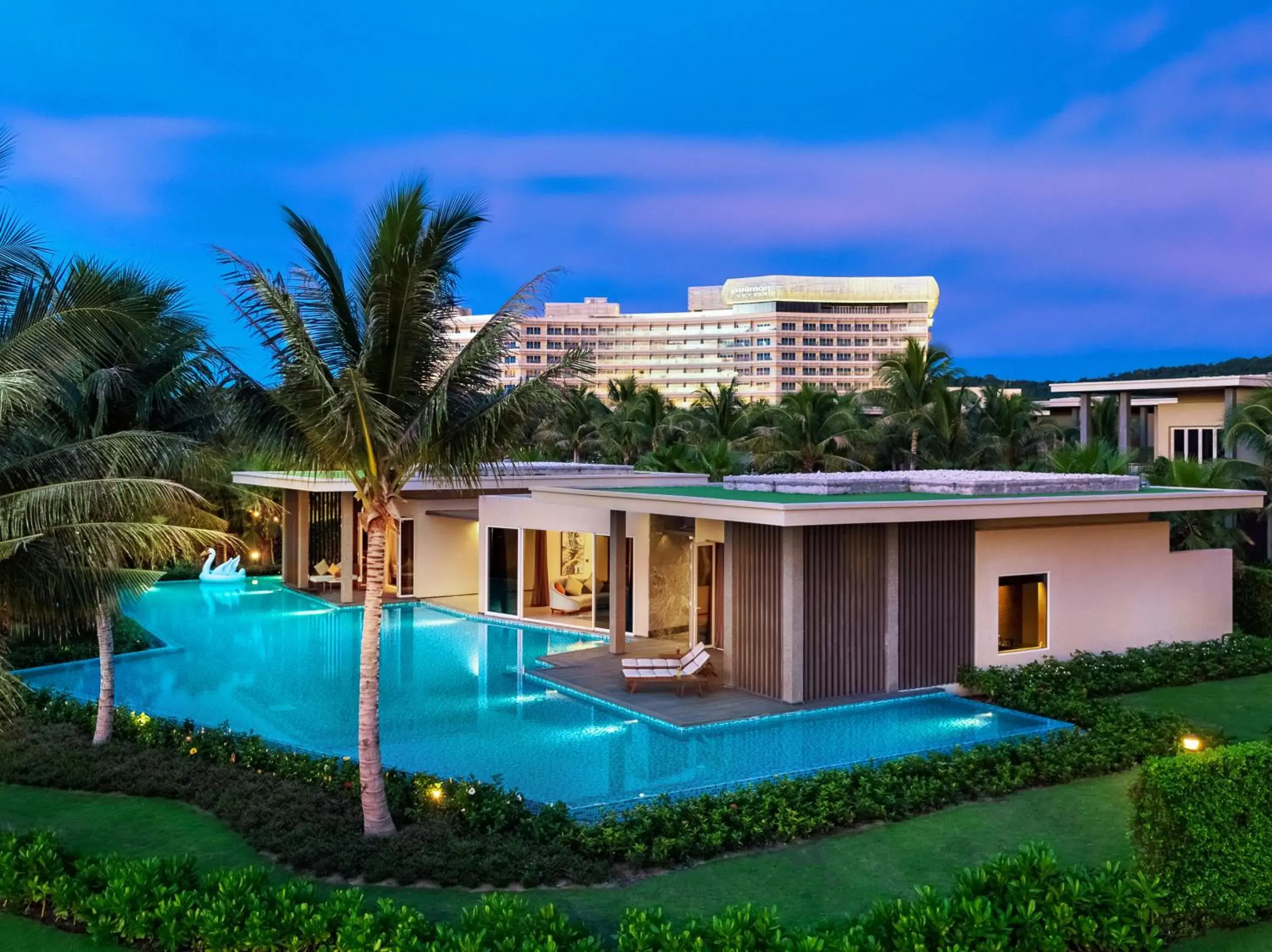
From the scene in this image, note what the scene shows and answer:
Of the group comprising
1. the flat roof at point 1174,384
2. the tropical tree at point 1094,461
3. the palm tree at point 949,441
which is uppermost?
the flat roof at point 1174,384

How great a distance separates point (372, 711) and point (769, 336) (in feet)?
379

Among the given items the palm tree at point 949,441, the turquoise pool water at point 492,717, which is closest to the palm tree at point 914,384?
the palm tree at point 949,441

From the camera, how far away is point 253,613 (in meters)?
23.4

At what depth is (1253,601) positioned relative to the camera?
18938mm

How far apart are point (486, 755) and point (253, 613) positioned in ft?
42.5

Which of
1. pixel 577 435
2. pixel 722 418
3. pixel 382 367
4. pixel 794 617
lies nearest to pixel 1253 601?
pixel 794 617

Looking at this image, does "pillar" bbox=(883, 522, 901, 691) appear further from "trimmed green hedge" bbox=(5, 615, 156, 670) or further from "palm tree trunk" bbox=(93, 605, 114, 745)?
"trimmed green hedge" bbox=(5, 615, 156, 670)

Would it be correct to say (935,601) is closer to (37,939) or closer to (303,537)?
(37,939)

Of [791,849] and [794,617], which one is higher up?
[794,617]

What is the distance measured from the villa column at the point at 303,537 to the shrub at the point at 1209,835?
74.4ft

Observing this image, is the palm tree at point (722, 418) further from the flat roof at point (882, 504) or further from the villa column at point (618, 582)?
the flat roof at point (882, 504)

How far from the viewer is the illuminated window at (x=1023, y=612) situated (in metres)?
15.8

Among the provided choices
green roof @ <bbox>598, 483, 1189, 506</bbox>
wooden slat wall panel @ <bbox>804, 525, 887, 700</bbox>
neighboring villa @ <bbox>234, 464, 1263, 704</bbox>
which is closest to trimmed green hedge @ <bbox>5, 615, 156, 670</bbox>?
neighboring villa @ <bbox>234, 464, 1263, 704</bbox>

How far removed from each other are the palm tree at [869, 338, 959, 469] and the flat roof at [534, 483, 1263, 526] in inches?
482
